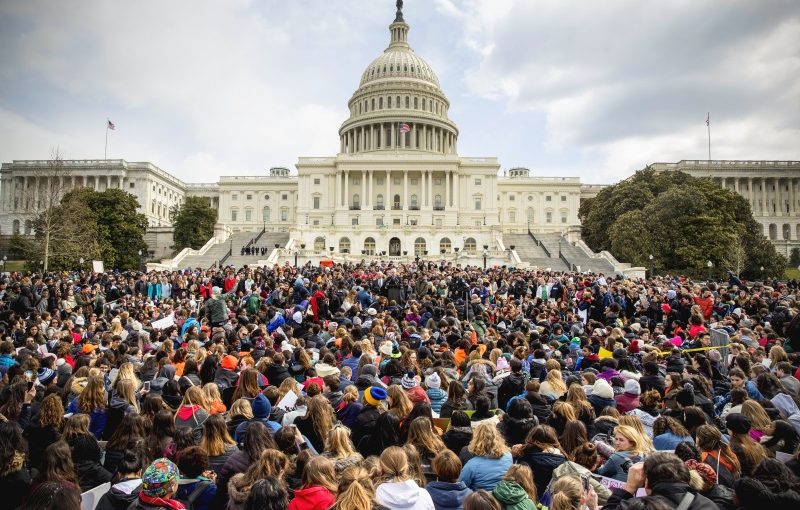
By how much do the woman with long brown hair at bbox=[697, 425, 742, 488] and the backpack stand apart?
520cm

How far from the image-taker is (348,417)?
316 inches

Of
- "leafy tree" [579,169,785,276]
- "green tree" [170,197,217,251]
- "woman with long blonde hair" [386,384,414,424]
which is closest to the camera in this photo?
"woman with long blonde hair" [386,384,414,424]

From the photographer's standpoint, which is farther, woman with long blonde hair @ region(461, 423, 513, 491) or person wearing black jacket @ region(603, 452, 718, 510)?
woman with long blonde hair @ region(461, 423, 513, 491)

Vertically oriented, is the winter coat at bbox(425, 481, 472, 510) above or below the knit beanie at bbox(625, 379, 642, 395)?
→ below

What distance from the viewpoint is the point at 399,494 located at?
510cm

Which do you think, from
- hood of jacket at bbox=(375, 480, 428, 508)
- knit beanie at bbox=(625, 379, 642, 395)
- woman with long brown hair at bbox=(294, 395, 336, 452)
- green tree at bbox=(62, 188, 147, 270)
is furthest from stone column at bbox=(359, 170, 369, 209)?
hood of jacket at bbox=(375, 480, 428, 508)

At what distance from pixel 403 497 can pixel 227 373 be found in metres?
5.99

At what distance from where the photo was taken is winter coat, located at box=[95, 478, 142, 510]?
213 inches

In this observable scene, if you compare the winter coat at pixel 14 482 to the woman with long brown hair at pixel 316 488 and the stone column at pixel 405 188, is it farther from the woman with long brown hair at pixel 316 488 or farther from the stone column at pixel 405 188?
the stone column at pixel 405 188

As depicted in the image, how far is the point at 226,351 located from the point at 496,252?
47919 millimetres

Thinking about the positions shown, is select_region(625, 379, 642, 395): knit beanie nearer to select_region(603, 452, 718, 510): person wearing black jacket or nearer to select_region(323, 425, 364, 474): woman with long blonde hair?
select_region(603, 452, 718, 510): person wearing black jacket

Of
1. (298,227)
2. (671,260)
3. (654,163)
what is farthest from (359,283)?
(654,163)

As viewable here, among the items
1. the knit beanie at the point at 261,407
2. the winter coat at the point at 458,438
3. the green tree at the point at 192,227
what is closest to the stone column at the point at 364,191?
the green tree at the point at 192,227

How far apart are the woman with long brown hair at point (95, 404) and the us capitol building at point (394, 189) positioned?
2453 inches
